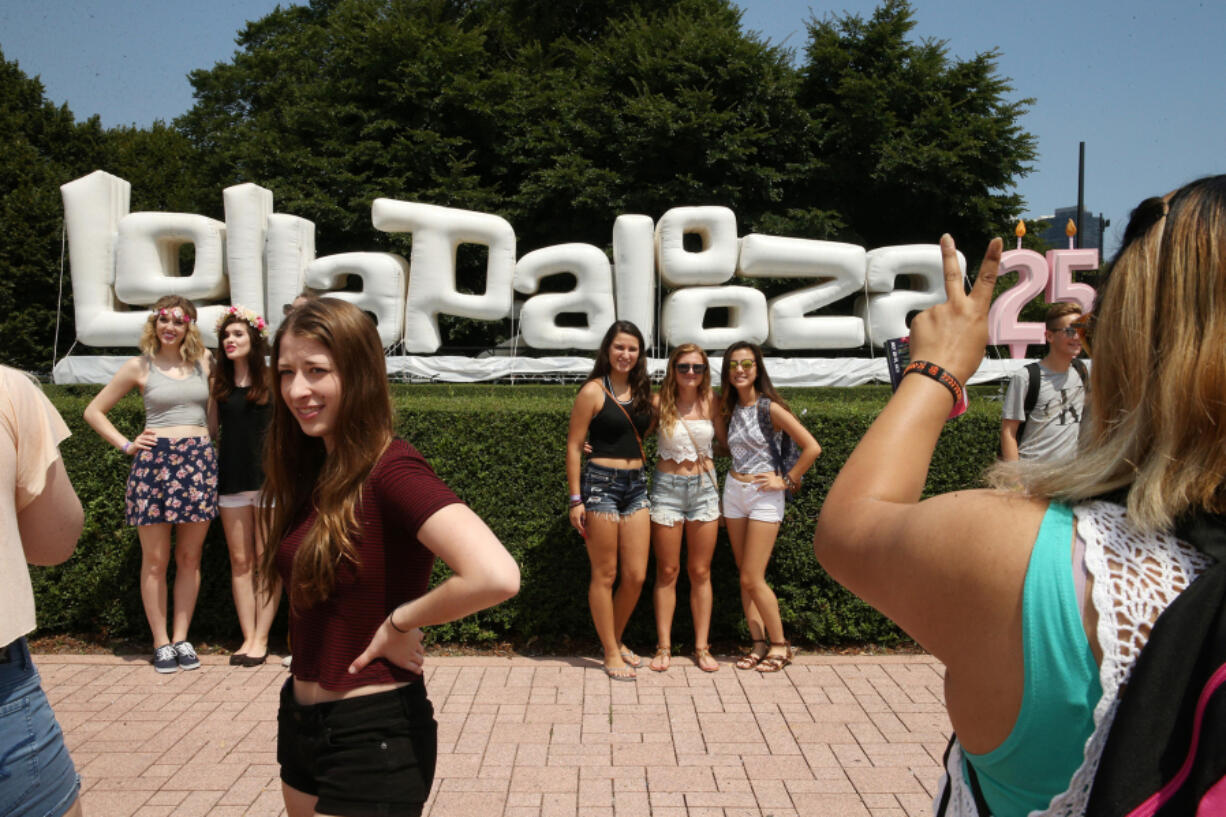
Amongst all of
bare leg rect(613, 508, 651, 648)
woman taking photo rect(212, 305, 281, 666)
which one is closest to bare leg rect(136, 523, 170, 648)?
woman taking photo rect(212, 305, 281, 666)

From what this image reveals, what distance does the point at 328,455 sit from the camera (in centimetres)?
207

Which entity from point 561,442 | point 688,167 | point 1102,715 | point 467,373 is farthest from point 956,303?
point 688,167

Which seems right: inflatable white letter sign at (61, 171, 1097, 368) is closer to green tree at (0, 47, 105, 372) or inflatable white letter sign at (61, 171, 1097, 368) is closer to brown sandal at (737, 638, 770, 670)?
brown sandal at (737, 638, 770, 670)

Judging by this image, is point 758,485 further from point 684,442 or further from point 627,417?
point 627,417

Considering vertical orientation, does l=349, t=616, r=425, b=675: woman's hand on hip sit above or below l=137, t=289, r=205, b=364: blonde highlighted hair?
below

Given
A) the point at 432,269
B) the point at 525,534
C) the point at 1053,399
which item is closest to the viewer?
the point at 1053,399

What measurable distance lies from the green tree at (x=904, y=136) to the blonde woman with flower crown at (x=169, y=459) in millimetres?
19006

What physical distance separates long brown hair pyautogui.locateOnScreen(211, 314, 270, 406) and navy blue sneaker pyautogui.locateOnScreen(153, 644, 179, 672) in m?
1.49

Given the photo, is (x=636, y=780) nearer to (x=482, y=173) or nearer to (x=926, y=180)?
(x=926, y=180)

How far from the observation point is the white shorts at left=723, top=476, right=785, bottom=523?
513cm

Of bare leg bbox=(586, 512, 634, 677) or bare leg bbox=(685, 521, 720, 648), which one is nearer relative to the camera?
bare leg bbox=(586, 512, 634, 677)

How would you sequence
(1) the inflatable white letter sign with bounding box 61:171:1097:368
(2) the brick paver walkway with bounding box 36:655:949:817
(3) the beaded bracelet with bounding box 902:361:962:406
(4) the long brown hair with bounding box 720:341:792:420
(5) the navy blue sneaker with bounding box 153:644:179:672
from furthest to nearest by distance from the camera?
(1) the inflatable white letter sign with bounding box 61:171:1097:368 → (4) the long brown hair with bounding box 720:341:792:420 → (5) the navy blue sneaker with bounding box 153:644:179:672 → (2) the brick paver walkway with bounding box 36:655:949:817 → (3) the beaded bracelet with bounding box 902:361:962:406

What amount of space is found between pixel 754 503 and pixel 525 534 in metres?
1.45

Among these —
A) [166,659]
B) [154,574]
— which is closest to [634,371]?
[154,574]
